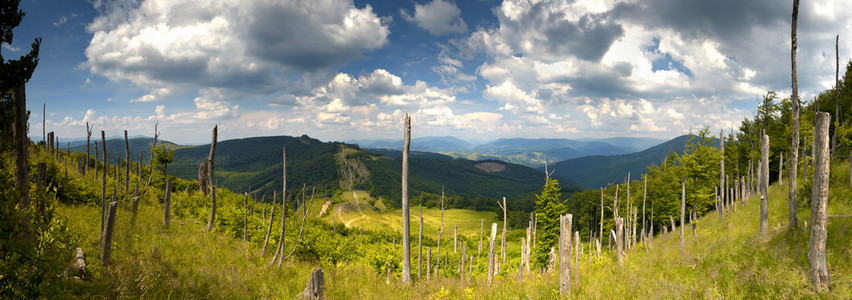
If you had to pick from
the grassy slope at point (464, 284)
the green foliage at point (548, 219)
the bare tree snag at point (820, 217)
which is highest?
the bare tree snag at point (820, 217)

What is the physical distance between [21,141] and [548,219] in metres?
32.1

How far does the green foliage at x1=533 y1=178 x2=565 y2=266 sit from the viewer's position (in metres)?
29.3

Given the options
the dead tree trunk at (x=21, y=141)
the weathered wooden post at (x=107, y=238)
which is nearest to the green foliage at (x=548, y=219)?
the weathered wooden post at (x=107, y=238)

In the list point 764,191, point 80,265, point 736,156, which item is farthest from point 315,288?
point 736,156

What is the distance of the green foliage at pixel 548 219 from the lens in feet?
96.2

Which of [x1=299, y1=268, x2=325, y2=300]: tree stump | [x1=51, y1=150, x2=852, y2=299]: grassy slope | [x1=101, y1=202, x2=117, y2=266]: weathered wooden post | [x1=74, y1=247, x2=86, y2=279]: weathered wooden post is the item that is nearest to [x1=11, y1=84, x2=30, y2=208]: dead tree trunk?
[x1=51, y1=150, x2=852, y2=299]: grassy slope

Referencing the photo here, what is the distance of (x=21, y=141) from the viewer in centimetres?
912

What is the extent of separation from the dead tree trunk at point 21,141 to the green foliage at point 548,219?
30482 mm

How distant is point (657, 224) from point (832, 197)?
3044cm

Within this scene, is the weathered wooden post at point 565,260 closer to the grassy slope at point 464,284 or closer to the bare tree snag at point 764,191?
the grassy slope at point 464,284

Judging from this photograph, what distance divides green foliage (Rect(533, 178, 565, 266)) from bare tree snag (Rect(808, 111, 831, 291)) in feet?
72.0

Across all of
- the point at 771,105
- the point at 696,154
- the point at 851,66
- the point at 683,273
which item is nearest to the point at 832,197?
the point at 683,273

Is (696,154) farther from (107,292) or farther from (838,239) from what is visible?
(107,292)

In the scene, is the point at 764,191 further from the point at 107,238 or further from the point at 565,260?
the point at 107,238
